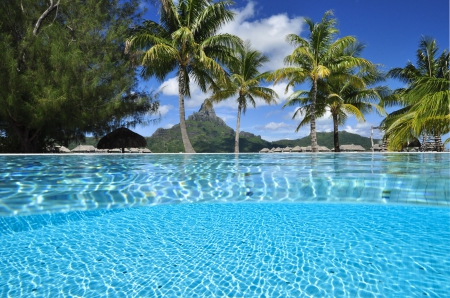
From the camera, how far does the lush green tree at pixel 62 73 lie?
11.9m

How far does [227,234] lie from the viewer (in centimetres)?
300

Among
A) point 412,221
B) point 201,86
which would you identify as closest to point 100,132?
point 201,86

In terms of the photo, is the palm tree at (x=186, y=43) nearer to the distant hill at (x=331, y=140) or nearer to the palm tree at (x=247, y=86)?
the palm tree at (x=247, y=86)

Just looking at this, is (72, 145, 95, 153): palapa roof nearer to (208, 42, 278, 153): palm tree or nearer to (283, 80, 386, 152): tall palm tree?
(208, 42, 278, 153): palm tree

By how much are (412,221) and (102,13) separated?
18.5m

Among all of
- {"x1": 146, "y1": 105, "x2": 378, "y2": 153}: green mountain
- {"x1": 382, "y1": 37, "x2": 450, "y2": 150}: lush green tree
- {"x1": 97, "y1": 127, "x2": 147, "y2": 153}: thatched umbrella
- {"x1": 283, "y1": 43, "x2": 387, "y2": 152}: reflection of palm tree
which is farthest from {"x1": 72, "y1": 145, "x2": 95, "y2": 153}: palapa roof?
{"x1": 382, "y1": 37, "x2": 450, "y2": 150}: lush green tree

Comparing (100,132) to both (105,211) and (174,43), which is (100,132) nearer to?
(174,43)

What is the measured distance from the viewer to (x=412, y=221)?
11.0ft

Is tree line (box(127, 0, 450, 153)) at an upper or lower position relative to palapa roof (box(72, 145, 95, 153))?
upper

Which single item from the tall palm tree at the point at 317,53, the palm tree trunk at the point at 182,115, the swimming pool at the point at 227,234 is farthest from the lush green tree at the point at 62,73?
the swimming pool at the point at 227,234

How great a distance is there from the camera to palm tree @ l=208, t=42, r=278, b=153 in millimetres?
18766

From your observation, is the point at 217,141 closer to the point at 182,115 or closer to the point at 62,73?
the point at 182,115

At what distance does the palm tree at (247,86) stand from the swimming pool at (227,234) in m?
14.1

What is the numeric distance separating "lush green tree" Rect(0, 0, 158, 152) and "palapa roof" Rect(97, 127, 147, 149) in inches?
34.5
